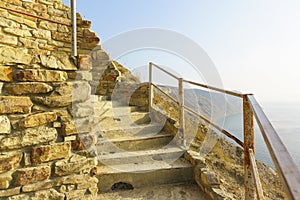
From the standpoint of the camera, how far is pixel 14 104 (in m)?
1.16

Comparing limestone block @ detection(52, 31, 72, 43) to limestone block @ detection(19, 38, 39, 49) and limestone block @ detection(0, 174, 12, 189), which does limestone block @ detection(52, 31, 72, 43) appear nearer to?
limestone block @ detection(19, 38, 39, 49)

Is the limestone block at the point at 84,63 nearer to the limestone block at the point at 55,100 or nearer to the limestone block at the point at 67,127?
the limestone block at the point at 55,100

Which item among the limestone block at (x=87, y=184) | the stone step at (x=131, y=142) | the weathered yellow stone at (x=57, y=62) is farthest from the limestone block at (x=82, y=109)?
the stone step at (x=131, y=142)

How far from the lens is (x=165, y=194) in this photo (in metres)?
1.75

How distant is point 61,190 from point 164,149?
126cm

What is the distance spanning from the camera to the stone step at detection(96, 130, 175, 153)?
2.20 meters

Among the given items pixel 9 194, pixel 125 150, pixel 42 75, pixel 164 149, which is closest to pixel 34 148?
pixel 9 194

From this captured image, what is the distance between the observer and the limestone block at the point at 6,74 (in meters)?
1.14

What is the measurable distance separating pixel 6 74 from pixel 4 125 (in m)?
0.32

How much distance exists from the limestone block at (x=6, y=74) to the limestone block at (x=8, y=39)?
74.9 inches

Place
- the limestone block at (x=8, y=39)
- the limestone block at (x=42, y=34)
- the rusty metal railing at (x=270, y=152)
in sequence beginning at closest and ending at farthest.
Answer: the rusty metal railing at (x=270, y=152), the limestone block at (x=8, y=39), the limestone block at (x=42, y=34)

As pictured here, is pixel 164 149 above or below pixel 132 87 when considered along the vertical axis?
below

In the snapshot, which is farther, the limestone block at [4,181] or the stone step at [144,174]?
the stone step at [144,174]

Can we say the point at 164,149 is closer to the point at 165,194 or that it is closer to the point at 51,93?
the point at 165,194
